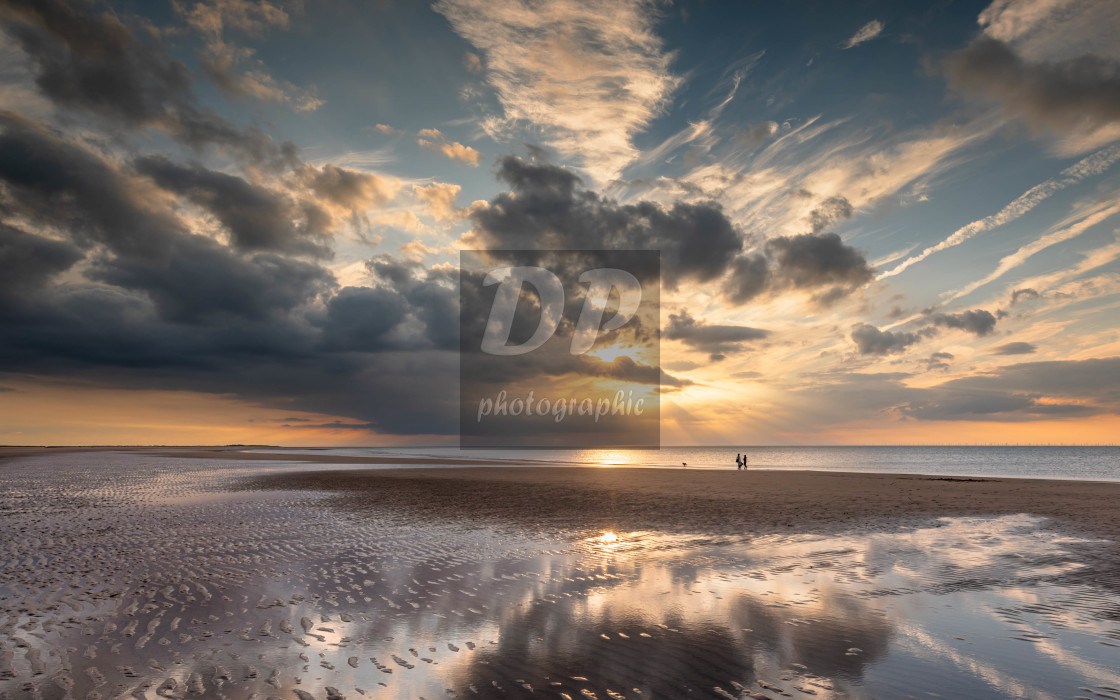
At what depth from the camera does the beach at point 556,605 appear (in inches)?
269

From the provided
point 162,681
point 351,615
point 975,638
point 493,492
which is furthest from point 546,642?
point 493,492

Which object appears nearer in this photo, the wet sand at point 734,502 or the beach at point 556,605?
the beach at point 556,605

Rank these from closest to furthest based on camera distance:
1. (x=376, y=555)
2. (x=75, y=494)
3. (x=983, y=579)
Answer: (x=983, y=579)
(x=376, y=555)
(x=75, y=494)

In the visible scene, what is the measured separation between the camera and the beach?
683 centimetres

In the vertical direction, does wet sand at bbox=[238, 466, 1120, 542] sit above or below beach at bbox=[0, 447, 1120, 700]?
below

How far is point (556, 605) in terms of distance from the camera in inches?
401

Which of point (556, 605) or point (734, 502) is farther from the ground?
point (556, 605)

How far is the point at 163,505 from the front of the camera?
83.4ft

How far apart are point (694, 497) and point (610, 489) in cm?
685

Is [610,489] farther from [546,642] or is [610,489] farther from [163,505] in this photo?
[546,642]

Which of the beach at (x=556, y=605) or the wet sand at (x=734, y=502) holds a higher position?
the beach at (x=556, y=605)

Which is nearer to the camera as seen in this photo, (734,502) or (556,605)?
(556,605)

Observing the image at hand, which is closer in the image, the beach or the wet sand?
the beach

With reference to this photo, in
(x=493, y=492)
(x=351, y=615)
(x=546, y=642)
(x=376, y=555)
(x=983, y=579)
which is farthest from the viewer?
(x=493, y=492)
